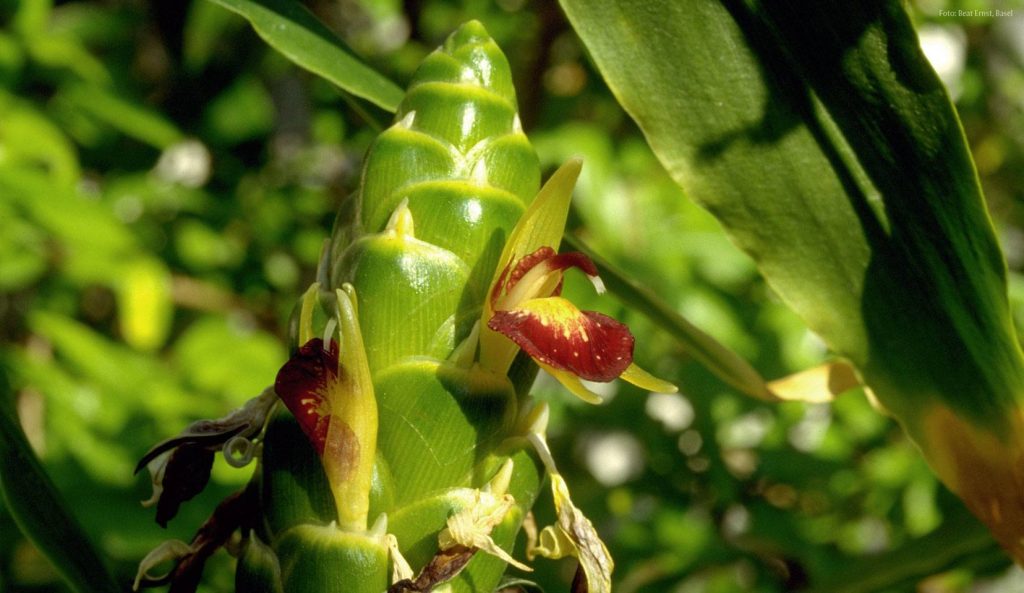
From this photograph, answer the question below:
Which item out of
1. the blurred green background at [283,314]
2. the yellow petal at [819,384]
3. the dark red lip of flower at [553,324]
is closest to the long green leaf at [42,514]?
the dark red lip of flower at [553,324]

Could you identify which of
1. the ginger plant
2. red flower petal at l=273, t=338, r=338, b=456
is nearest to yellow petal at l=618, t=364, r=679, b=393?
the ginger plant

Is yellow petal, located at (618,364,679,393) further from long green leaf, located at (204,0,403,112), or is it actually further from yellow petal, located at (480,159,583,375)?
long green leaf, located at (204,0,403,112)

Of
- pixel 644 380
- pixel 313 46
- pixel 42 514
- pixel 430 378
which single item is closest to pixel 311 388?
pixel 430 378

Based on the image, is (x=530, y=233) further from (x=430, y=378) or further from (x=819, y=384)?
(x=819, y=384)

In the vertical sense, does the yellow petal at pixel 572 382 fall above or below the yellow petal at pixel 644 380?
above

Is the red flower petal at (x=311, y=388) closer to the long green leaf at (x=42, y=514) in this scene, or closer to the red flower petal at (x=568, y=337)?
the red flower petal at (x=568, y=337)
